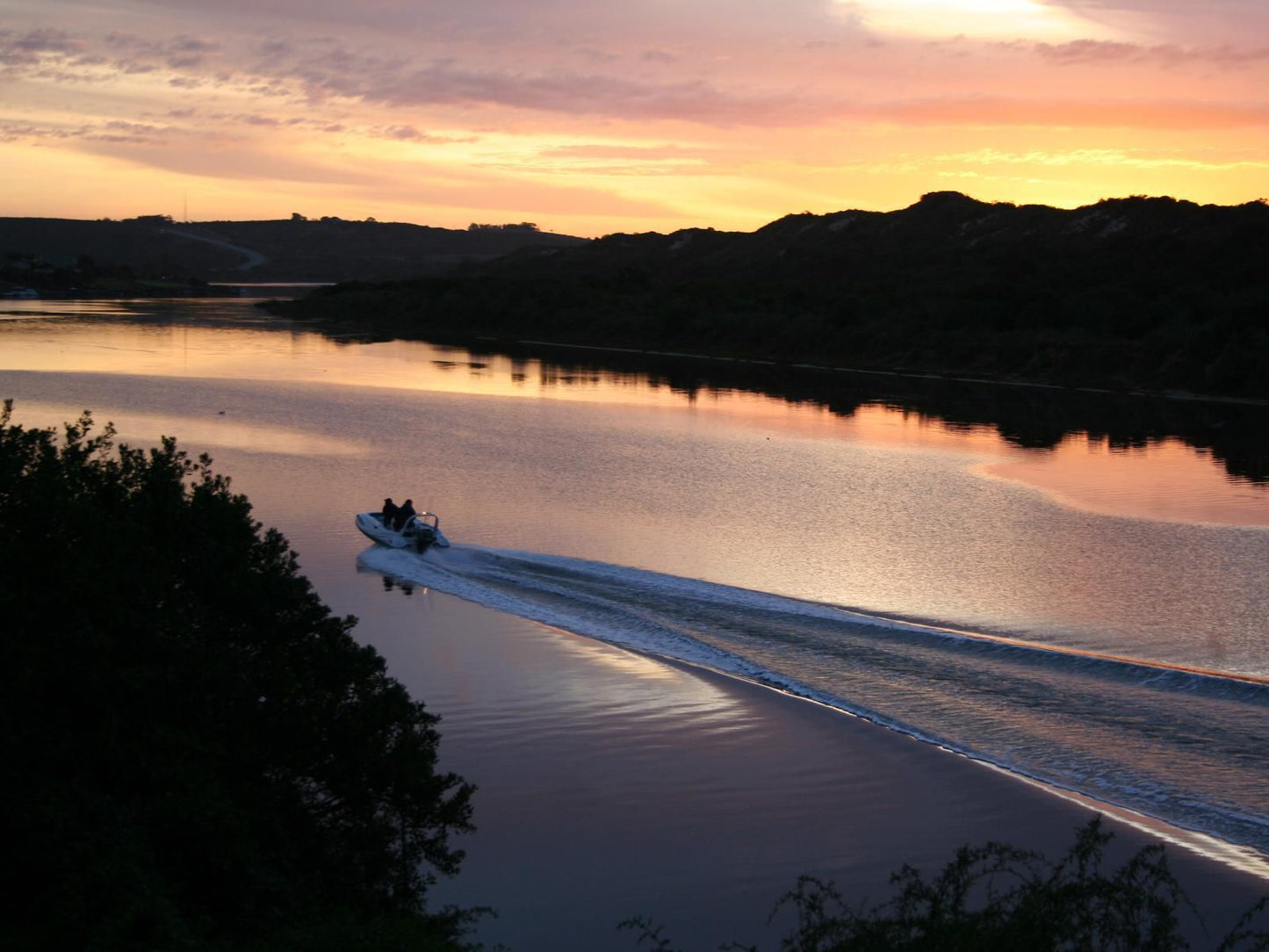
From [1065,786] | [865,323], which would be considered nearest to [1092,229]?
[865,323]

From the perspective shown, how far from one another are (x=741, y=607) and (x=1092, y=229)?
9931cm

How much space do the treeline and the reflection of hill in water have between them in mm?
4189

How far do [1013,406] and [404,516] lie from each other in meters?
35.1

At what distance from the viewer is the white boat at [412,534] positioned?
22.0 m

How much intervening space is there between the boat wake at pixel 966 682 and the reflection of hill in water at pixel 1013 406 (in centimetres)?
2017

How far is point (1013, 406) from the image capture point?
5216cm

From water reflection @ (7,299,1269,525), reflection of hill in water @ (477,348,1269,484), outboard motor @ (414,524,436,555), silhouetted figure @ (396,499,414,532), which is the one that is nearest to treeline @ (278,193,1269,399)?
reflection of hill in water @ (477,348,1269,484)

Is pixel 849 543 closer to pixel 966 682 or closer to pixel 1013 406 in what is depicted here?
pixel 966 682

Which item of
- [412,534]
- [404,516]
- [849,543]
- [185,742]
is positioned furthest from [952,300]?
[185,742]

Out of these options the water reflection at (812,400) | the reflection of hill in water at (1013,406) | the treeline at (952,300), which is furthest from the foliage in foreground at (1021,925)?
the treeline at (952,300)

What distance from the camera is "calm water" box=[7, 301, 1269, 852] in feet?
47.6

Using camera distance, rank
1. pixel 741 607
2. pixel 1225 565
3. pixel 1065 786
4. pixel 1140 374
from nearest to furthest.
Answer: pixel 1065 786, pixel 741 607, pixel 1225 565, pixel 1140 374

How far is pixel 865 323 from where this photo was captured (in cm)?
7538

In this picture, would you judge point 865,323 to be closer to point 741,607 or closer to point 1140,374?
point 1140,374
